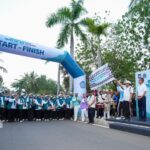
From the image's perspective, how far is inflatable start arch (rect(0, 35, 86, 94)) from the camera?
760 inches

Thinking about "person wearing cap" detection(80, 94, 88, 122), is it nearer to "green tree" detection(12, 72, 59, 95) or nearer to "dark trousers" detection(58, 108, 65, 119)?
"dark trousers" detection(58, 108, 65, 119)

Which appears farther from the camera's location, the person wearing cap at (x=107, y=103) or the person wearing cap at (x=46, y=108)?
the person wearing cap at (x=46, y=108)

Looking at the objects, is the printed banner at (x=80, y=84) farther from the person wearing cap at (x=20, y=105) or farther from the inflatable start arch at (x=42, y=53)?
the person wearing cap at (x=20, y=105)

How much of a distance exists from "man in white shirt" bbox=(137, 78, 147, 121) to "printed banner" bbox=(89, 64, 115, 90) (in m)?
3.67

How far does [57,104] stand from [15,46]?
4.87m

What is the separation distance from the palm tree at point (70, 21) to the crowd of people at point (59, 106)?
27.5 ft

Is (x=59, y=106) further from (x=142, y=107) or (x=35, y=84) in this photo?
(x=35, y=84)

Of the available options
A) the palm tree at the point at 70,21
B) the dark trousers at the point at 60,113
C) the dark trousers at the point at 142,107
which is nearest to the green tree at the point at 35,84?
the palm tree at the point at 70,21

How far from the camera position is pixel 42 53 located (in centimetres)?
2061

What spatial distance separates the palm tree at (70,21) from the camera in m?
30.1

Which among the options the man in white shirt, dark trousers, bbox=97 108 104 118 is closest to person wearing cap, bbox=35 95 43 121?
dark trousers, bbox=97 108 104 118

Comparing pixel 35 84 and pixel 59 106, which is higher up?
pixel 35 84

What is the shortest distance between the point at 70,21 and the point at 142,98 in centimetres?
1723

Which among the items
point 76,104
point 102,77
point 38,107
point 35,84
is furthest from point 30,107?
point 35,84
